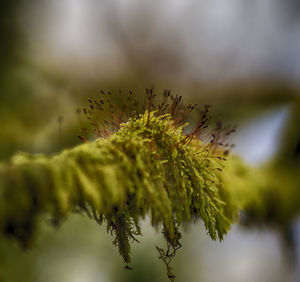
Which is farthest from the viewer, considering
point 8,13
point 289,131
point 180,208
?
point 8,13

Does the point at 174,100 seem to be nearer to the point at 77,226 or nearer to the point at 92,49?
the point at 92,49

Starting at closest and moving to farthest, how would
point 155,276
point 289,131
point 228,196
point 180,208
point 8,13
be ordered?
1. point 180,208
2. point 228,196
3. point 289,131
4. point 8,13
5. point 155,276

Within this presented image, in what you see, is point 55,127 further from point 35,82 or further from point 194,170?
point 194,170

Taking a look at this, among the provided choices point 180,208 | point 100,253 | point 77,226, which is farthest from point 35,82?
point 100,253

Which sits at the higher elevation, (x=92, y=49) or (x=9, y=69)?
(x=92, y=49)

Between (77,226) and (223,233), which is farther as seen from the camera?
(77,226)

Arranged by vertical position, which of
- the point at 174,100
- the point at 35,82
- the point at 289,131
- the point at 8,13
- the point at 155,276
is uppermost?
the point at 8,13
